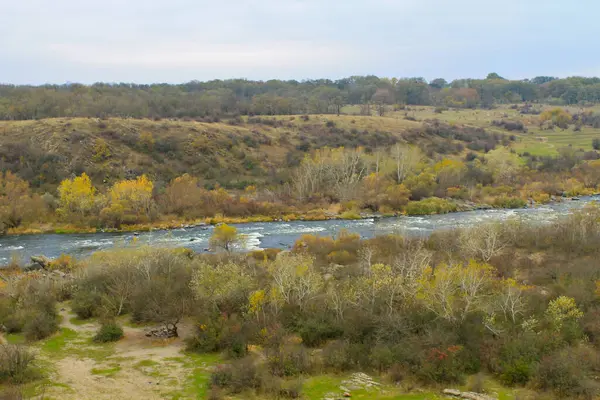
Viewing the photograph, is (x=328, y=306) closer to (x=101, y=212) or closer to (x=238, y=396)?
(x=238, y=396)

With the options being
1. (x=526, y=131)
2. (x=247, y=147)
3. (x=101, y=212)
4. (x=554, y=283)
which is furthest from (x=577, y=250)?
(x=526, y=131)

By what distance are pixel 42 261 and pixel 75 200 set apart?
15.9 m

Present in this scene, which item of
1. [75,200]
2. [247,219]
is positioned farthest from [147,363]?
[75,200]

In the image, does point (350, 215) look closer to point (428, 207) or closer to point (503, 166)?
point (428, 207)

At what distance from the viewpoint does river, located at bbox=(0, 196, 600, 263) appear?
4378cm

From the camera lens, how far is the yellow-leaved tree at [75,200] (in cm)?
5322

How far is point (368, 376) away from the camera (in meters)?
20.3

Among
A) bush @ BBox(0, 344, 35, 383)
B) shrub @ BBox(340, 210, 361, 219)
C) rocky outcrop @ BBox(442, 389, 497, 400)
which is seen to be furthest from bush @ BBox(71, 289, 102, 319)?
shrub @ BBox(340, 210, 361, 219)

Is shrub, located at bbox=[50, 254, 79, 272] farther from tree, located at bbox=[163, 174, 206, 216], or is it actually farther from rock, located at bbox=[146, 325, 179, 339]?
tree, located at bbox=[163, 174, 206, 216]

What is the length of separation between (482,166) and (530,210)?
17.9m

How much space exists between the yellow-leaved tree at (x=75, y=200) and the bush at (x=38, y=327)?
29389mm

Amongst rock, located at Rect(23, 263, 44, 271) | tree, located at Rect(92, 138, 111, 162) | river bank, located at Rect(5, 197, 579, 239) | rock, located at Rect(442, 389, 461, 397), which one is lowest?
rock, located at Rect(442, 389, 461, 397)

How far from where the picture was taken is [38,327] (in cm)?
2466

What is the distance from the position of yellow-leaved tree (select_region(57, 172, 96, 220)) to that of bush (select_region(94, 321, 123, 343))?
31317mm
